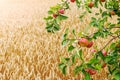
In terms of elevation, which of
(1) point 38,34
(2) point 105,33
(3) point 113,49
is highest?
(2) point 105,33

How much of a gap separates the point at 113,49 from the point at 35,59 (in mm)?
2120

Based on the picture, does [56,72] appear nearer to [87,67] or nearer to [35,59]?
[35,59]

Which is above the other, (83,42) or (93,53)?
(83,42)

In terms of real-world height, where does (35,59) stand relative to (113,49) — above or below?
below

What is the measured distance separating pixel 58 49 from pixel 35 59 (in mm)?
573

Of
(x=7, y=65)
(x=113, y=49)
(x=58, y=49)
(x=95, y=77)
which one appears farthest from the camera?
(x=58, y=49)

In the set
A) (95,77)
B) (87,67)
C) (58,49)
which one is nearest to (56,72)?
(95,77)

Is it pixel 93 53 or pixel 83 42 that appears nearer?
pixel 83 42

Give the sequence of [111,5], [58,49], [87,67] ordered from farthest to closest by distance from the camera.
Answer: [58,49], [111,5], [87,67]

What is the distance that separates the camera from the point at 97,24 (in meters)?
1.62

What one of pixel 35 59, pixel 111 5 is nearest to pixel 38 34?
pixel 35 59

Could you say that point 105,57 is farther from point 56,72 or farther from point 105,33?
point 56,72

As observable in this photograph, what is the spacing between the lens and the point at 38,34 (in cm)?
554

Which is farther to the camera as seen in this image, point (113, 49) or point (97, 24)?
point (113, 49)
